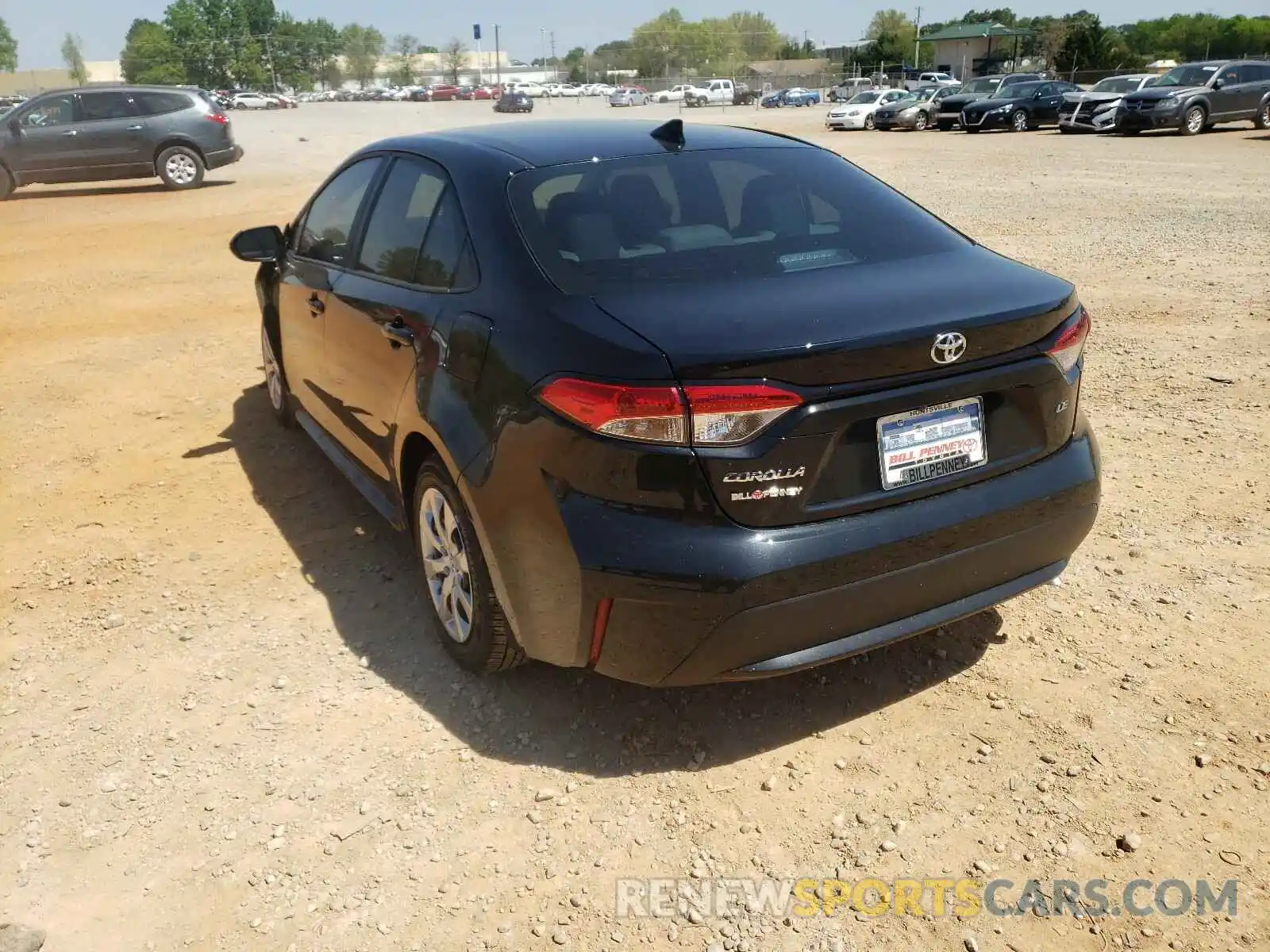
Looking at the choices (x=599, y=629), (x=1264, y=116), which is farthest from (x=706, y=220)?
(x=1264, y=116)

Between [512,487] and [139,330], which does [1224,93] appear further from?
[512,487]

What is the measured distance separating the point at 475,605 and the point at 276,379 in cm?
308

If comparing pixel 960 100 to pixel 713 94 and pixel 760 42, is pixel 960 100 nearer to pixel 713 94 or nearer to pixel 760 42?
pixel 713 94

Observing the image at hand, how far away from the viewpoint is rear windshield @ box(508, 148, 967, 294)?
3012 millimetres

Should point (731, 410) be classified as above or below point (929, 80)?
above

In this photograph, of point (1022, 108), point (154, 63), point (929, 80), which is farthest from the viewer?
point (154, 63)

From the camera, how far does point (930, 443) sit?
2723 millimetres

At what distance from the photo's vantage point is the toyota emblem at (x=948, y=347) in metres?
2.66

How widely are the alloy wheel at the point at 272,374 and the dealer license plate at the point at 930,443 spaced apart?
386 centimetres

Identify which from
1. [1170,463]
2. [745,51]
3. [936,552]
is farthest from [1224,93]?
[745,51]

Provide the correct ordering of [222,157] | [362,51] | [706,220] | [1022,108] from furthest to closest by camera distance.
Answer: [362,51] → [1022,108] → [222,157] → [706,220]

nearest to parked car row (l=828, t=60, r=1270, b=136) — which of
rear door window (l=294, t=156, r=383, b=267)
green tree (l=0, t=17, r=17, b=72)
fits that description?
rear door window (l=294, t=156, r=383, b=267)

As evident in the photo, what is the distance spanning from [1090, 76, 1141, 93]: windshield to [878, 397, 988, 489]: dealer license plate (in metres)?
28.7

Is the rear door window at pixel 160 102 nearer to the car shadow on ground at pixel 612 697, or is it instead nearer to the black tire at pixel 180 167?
the black tire at pixel 180 167
